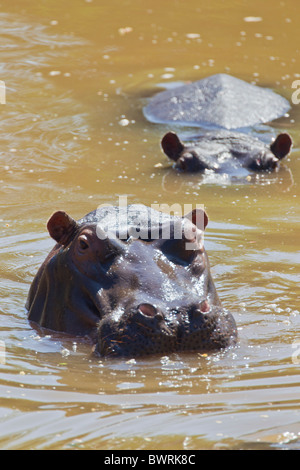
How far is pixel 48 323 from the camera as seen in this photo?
5605mm

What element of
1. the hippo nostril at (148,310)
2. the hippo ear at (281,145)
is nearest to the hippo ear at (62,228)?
the hippo nostril at (148,310)

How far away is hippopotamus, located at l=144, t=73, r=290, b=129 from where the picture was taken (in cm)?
1223

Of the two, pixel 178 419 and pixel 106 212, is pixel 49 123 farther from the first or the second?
pixel 178 419

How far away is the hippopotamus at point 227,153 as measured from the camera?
34.2ft

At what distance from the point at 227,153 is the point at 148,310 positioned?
20.2ft

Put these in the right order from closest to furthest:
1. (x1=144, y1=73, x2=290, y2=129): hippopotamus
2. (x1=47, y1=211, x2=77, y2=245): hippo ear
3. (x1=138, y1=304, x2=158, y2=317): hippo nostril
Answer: (x1=138, y1=304, x2=158, y2=317): hippo nostril
(x1=47, y1=211, x2=77, y2=245): hippo ear
(x1=144, y1=73, x2=290, y2=129): hippopotamus

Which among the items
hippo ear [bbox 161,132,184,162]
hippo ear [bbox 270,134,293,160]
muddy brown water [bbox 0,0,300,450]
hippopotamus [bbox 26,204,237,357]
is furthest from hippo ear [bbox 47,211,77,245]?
hippo ear [bbox 270,134,293,160]

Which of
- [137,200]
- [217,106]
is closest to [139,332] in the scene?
[137,200]

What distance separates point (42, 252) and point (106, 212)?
1.81 metres

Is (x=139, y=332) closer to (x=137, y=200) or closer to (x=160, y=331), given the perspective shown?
(x=160, y=331)

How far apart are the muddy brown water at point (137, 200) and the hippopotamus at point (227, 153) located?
24 centimetres

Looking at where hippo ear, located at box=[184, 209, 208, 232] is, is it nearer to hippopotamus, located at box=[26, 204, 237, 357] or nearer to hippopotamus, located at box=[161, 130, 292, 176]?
hippopotamus, located at box=[26, 204, 237, 357]

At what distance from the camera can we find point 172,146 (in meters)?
10.7
